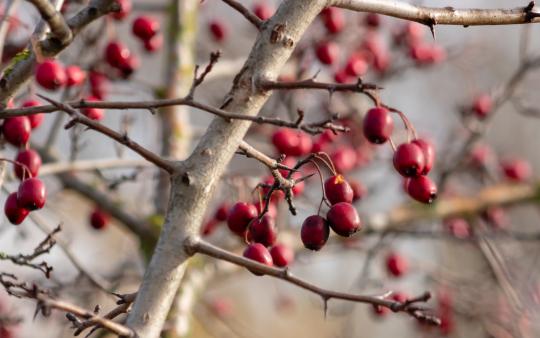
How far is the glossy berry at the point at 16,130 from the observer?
2234 millimetres

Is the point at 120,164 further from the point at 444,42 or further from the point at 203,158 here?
the point at 444,42

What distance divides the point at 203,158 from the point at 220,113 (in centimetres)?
13

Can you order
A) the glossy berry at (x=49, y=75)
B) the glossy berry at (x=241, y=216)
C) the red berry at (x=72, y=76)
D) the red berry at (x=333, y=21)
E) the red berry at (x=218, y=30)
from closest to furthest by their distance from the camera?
1. the glossy berry at (x=241, y=216)
2. the glossy berry at (x=49, y=75)
3. the red berry at (x=72, y=76)
4. the red berry at (x=333, y=21)
5. the red berry at (x=218, y=30)

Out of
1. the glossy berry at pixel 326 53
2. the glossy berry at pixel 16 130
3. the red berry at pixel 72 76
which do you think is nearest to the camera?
the glossy berry at pixel 16 130

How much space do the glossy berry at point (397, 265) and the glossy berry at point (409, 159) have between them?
3.07 metres

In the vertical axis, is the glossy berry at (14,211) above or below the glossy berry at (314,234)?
below

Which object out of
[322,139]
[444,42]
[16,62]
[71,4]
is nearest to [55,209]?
[71,4]

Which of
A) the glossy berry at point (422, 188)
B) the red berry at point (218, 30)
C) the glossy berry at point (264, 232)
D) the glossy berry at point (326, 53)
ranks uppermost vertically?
the red berry at point (218, 30)

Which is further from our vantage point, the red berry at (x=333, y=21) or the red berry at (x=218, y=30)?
the red berry at (x=218, y=30)

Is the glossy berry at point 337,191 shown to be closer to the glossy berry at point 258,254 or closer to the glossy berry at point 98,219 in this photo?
the glossy berry at point 258,254

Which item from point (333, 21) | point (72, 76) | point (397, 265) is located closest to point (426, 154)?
point (72, 76)

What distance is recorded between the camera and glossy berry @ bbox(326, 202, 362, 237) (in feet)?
6.25

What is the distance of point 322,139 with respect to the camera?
13.6ft

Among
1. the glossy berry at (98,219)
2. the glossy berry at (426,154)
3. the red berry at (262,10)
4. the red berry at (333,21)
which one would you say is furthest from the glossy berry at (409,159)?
the red berry at (262,10)
